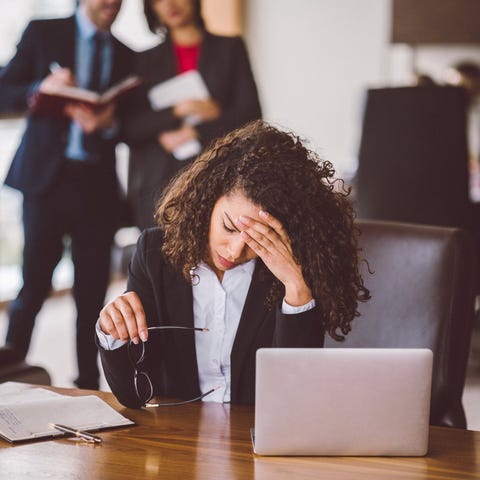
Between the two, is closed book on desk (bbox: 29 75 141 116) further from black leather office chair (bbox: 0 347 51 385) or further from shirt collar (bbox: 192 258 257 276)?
shirt collar (bbox: 192 258 257 276)

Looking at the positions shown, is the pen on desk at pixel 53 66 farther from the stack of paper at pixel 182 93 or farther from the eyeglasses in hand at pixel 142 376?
the eyeglasses in hand at pixel 142 376

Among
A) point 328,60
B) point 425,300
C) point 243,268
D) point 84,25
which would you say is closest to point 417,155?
point 84,25

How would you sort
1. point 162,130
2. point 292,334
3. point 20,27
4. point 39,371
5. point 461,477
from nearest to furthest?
point 461,477 → point 292,334 → point 39,371 → point 162,130 → point 20,27

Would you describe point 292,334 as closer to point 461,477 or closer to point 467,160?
point 461,477

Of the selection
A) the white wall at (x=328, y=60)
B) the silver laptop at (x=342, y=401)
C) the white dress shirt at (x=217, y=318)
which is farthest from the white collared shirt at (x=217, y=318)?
the white wall at (x=328, y=60)

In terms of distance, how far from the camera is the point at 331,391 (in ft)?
3.78

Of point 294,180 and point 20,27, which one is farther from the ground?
point 20,27

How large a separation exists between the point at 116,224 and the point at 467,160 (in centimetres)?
135

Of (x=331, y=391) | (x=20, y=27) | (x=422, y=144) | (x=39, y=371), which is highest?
(x=20, y=27)

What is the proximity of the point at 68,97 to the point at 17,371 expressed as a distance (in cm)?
94

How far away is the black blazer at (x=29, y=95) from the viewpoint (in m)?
2.72

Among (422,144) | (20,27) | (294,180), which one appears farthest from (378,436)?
(20,27)

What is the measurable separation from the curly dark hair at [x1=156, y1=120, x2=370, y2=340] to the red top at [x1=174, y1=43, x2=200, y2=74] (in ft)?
4.31

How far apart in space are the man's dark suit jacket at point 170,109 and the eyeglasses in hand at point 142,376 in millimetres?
1336
